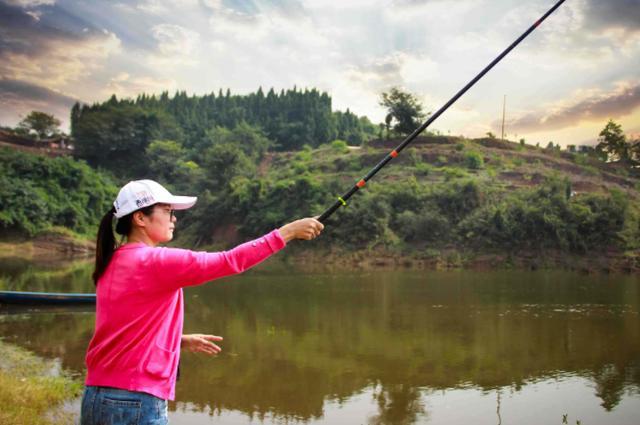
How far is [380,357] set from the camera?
9859 mm

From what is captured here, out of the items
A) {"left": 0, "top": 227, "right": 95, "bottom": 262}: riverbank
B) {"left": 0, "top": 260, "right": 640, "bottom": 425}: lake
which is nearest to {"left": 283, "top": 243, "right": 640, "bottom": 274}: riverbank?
{"left": 0, "top": 260, "right": 640, "bottom": 425}: lake

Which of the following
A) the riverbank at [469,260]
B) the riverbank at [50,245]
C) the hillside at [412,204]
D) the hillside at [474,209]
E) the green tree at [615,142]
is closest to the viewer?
the riverbank at [469,260]

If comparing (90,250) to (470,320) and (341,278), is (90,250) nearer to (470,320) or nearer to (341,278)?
(341,278)

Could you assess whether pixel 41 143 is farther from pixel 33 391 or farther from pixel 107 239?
pixel 107 239

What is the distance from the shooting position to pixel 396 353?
1011cm

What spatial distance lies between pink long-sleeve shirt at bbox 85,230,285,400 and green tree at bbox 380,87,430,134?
45.8 m

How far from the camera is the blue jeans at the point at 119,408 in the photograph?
2.05 metres

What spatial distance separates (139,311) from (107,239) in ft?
1.04

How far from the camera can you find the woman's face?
2.23 metres

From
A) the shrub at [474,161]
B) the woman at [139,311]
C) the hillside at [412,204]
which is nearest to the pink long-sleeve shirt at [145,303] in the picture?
the woman at [139,311]

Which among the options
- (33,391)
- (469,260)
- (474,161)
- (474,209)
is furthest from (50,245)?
(33,391)

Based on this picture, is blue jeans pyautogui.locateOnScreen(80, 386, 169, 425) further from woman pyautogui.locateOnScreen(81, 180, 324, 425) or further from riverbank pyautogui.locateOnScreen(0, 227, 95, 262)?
riverbank pyautogui.locateOnScreen(0, 227, 95, 262)

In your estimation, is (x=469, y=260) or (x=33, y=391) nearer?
(x=33, y=391)

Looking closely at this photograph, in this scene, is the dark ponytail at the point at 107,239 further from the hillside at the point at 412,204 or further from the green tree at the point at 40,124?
the green tree at the point at 40,124
